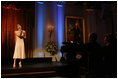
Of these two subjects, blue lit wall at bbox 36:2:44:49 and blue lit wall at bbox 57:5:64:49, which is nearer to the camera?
blue lit wall at bbox 36:2:44:49

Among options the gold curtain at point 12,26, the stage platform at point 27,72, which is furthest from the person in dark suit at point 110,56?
the gold curtain at point 12,26

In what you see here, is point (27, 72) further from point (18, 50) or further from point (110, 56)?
point (110, 56)

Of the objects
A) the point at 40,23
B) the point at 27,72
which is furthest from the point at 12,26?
the point at 27,72

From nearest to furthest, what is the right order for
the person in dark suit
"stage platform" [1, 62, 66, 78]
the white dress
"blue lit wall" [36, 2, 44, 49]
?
1. the person in dark suit
2. "stage platform" [1, 62, 66, 78]
3. the white dress
4. "blue lit wall" [36, 2, 44, 49]

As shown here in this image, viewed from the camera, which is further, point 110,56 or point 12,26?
point 12,26

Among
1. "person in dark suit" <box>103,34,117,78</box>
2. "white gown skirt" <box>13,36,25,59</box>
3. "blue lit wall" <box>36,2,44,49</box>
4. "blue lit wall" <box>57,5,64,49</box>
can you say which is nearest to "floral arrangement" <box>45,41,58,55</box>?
"blue lit wall" <box>36,2,44,49</box>

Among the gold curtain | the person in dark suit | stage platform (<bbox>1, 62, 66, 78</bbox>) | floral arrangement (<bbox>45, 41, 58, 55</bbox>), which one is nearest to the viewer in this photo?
the person in dark suit

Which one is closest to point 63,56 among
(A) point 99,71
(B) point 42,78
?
(B) point 42,78

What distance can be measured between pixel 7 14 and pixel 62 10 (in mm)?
2762

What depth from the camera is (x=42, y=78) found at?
3.46 meters

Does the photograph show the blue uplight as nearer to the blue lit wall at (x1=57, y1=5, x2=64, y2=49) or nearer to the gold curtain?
the blue lit wall at (x1=57, y1=5, x2=64, y2=49)

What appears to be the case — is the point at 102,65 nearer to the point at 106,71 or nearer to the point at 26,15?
the point at 106,71

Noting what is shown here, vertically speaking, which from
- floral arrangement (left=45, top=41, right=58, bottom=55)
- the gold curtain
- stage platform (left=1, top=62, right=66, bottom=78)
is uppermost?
the gold curtain

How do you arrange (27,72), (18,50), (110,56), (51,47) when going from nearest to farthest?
1. (110,56)
2. (27,72)
3. (18,50)
4. (51,47)
